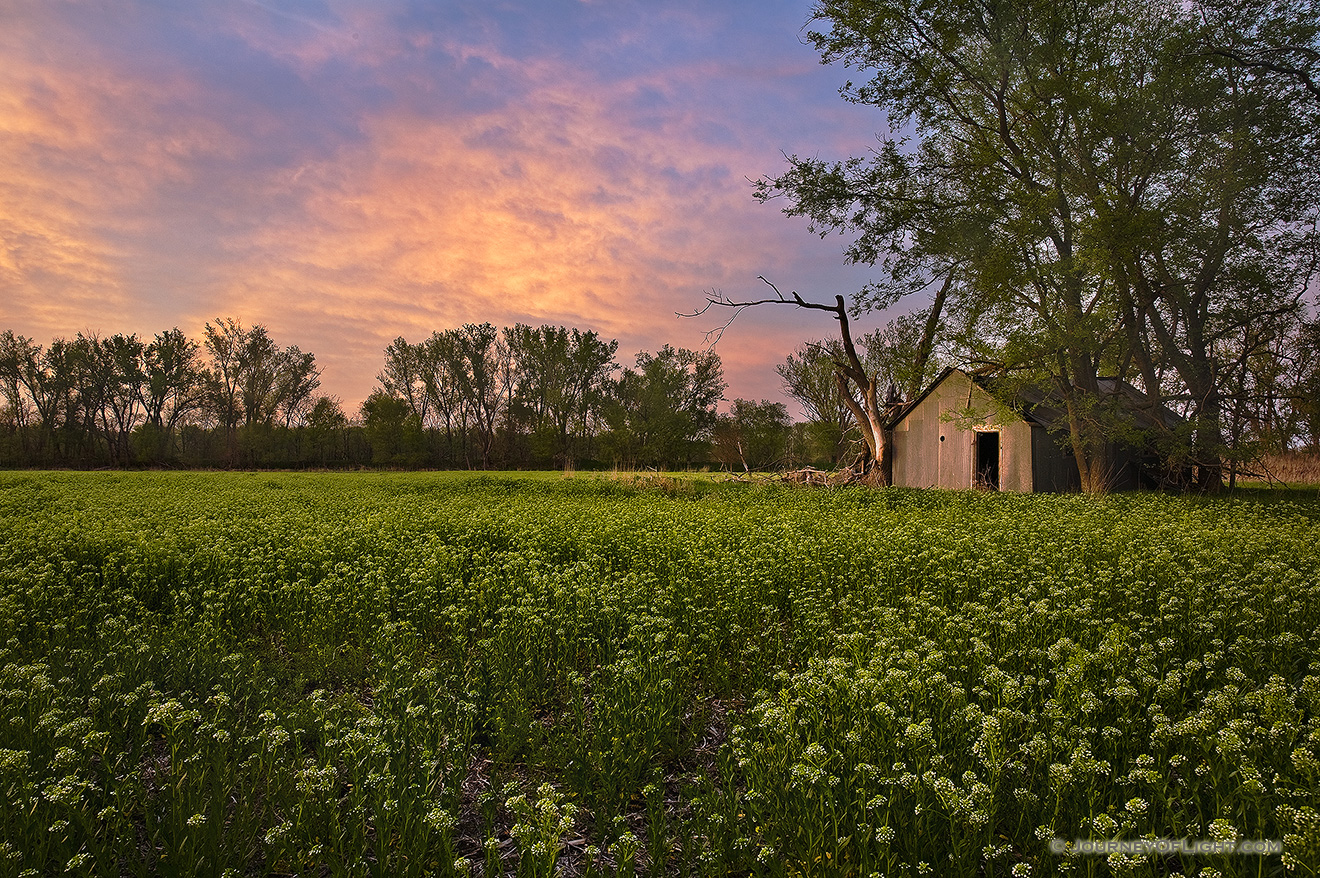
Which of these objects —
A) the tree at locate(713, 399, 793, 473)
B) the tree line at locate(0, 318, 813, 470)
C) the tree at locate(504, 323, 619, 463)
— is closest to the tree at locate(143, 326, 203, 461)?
the tree line at locate(0, 318, 813, 470)

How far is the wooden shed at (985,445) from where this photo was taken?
26.2 metres

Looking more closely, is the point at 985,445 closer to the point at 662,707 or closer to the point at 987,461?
the point at 987,461

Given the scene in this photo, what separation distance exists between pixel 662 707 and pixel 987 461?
28.8m

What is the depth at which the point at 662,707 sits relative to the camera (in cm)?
485

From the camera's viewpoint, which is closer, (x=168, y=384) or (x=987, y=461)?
(x=987, y=461)

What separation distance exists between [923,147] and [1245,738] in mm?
26813

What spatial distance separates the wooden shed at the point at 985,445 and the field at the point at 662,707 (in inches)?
615

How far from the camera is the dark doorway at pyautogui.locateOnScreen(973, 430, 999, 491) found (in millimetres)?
27359

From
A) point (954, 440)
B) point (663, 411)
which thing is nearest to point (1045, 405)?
point (954, 440)

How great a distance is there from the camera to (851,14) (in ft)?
78.1

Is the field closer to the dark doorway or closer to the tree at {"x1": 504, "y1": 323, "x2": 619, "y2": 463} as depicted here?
the dark doorway

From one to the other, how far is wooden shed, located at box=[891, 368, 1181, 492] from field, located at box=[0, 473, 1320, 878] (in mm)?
15614

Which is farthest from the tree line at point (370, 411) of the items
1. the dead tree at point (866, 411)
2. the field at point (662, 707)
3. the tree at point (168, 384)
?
the field at point (662, 707)

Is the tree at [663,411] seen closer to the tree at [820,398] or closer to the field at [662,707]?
the tree at [820,398]
